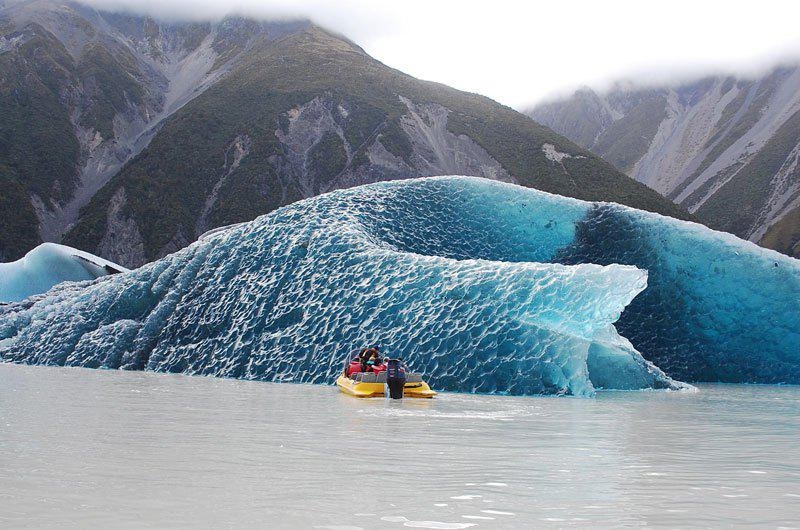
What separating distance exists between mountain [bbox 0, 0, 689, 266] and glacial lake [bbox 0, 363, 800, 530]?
8025cm

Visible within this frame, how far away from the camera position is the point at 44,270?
129 ft

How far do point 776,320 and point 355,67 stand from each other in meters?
105

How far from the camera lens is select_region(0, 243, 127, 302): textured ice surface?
3809 cm

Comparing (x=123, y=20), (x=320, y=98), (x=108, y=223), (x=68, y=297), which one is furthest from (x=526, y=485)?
(x=123, y=20)

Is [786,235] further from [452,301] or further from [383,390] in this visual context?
[383,390]

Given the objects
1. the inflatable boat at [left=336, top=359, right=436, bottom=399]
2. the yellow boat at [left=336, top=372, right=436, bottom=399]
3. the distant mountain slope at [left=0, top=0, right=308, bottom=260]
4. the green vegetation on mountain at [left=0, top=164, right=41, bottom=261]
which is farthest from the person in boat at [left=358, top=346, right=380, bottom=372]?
the distant mountain slope at [left=0, top=0, right=308, bottom=260]

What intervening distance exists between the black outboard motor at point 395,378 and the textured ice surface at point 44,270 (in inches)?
1042

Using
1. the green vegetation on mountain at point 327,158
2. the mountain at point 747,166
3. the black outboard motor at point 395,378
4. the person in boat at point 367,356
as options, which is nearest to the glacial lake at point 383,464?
the black outboard motor at point 395,378

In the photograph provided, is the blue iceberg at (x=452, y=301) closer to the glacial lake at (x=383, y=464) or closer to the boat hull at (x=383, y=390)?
the boat hull at (x=383, y=390)

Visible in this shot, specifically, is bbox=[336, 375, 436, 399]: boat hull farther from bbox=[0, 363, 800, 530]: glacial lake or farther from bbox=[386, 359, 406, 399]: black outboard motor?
bbox=[0, 363, 800, 530]: glacial lake

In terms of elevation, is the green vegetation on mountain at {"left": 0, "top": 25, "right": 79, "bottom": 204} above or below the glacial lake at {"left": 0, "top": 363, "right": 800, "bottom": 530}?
above

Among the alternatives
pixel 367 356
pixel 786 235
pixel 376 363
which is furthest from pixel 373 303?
pixel 786 235

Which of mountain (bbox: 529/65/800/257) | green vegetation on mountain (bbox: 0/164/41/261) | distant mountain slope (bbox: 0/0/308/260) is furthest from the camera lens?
mountain (bbox: 529/65/800/257)

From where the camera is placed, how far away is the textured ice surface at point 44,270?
125 ft
